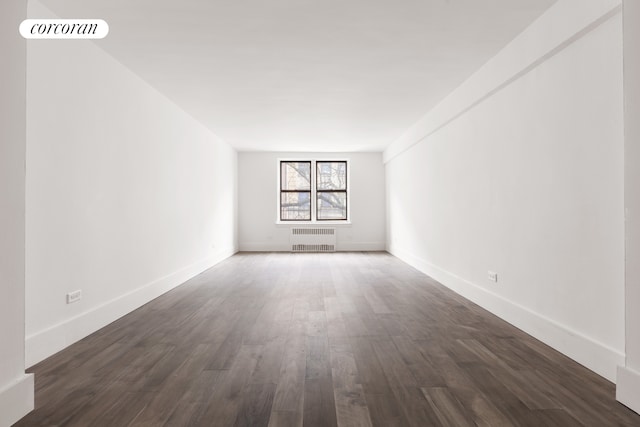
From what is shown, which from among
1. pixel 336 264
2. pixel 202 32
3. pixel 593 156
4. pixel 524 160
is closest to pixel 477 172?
pixel 524 160

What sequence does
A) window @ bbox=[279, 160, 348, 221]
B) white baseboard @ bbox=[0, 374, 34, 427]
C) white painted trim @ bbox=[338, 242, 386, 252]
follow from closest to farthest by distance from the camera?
white baseboard @ bbox=[0, 374, 34, 427] < white painted trim @ bbox=[338, 242, 386, 252] < window @ bbox=[279, 160, 348, 221]

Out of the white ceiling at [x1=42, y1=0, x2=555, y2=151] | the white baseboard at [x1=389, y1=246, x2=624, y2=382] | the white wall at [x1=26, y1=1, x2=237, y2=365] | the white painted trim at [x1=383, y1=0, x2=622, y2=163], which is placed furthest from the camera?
the white ceiling at [x1=42, y1=0, x2=555, y2=151]

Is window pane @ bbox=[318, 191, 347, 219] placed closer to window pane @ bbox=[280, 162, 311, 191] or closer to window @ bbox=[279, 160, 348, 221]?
window @ bbox=[279, 160, 348, 221]

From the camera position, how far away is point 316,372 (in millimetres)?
2475

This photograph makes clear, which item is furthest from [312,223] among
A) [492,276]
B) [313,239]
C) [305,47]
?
[305,47]

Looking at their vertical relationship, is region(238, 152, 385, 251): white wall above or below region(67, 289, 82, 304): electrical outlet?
above

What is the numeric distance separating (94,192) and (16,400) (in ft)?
6.71

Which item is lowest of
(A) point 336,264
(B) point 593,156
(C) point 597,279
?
(A) point 336,264

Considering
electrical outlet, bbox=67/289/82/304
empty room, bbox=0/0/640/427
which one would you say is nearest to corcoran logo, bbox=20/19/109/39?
empty room, bbox=0/0/640/427

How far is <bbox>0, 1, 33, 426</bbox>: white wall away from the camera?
6.20ft

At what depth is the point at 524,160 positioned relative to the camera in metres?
3.42

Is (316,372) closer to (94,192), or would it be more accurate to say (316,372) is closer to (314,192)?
(94,192)

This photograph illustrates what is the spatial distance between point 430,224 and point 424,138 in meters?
1.44

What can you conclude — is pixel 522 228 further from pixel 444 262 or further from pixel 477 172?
pixel 444 262
